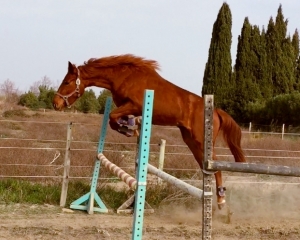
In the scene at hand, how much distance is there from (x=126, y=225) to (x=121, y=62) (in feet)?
6.07

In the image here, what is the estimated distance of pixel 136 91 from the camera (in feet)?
17.1

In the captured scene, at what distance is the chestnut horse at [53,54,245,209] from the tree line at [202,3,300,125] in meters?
18.5

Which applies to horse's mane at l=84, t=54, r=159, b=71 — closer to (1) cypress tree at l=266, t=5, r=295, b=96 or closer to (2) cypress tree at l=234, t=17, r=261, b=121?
(2) cypress tree at l=234, t=17, r=261, b=121

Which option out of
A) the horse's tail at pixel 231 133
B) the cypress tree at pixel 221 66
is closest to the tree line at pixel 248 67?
the cypress tree at pixel 221 66

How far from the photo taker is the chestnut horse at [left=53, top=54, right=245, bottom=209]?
5.22 meters

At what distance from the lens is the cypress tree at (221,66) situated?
24203 millimetres

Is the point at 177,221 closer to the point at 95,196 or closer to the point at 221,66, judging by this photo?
the point at 95,196

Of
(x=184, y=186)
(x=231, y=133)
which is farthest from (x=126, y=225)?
(x=184, y=186)

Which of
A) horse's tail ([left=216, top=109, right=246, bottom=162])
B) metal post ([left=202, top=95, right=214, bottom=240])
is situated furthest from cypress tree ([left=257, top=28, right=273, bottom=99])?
metal post ([left=202, top=95, right=214, bottom=240])

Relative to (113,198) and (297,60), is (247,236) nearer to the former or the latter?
(113,198)

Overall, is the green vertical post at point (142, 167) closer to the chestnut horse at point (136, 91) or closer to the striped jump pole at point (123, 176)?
the striped jump pole at point (123, 176)

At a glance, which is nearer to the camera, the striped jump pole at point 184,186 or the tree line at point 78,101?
the striped jump pole at point 184,186

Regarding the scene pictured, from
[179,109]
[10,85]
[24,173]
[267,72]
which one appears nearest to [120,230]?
[179,109]

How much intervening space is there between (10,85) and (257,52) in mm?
24299
